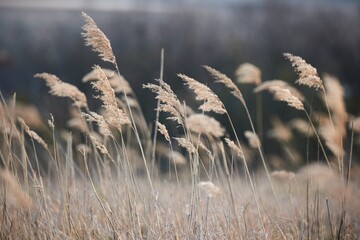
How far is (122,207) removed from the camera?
3928mm

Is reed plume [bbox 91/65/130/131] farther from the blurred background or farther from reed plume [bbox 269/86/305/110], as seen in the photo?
the blurred background

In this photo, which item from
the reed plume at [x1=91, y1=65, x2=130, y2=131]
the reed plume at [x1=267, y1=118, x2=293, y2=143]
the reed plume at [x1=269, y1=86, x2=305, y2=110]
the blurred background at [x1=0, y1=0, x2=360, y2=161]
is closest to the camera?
the reed plume at [x1=91, y1=65, x2=130, y2=131]

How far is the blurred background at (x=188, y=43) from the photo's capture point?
12.8 meters

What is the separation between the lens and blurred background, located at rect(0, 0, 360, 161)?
12.8 m

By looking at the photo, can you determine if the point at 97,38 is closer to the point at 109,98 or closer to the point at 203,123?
the point at 109,98

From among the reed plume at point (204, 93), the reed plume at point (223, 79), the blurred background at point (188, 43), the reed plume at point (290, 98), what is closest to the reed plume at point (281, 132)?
the blurred background at point (188, 43)

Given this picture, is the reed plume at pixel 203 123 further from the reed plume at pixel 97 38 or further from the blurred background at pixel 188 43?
the blurred background at pixel 188 43

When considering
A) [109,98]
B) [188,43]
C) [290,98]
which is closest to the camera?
[109,98]

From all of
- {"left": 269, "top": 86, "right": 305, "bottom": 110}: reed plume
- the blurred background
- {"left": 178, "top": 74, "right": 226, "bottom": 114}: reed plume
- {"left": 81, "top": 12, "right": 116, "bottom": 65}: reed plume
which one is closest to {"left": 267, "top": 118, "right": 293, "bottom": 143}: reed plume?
the blurred background

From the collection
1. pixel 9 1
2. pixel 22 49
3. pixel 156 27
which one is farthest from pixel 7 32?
pixel 9 1

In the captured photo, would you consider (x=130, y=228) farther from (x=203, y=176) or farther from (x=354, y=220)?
(x=203, y=176)

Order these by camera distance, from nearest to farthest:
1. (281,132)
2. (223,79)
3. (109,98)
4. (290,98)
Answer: (109,98), (290,98), (223,79), (281,132)

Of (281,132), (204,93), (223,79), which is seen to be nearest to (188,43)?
(281,132)

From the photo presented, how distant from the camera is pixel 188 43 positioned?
44.5 ft
